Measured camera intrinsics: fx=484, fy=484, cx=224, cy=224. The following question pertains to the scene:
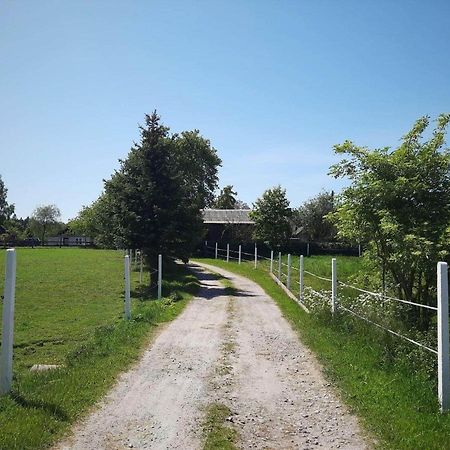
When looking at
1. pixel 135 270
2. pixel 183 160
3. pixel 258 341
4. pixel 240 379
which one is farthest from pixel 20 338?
pixel 183 160

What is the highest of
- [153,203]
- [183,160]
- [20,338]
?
[183,160]

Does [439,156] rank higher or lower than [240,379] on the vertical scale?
higher

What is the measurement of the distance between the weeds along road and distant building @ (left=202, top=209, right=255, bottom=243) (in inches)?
1442

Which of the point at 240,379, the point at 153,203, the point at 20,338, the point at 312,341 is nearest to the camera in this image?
the point at 240,379

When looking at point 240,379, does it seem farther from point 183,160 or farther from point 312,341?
point 183,160

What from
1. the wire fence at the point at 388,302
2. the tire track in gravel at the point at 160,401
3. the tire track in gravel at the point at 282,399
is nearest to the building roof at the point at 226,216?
the wire fence at the point at 388,302

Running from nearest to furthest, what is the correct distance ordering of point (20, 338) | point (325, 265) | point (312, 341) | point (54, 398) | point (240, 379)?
1. point (54, 398)
2. point (240, 379)
3. point (312, 341)
4. point (20, 338)
5. point (325, 265)

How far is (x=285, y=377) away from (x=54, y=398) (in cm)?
341

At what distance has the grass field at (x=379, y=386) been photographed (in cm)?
504

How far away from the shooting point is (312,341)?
1004 cm

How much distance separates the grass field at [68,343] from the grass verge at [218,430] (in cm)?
152

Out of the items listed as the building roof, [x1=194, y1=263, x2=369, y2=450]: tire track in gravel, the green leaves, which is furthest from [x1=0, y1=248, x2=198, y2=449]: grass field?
the building roof

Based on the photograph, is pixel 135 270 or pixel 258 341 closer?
pixel 258 341

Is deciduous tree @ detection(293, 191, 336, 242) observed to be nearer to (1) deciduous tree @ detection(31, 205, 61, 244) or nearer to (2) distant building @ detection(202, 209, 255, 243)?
(2) distant building @ detection(202, 209, 255, 243)
